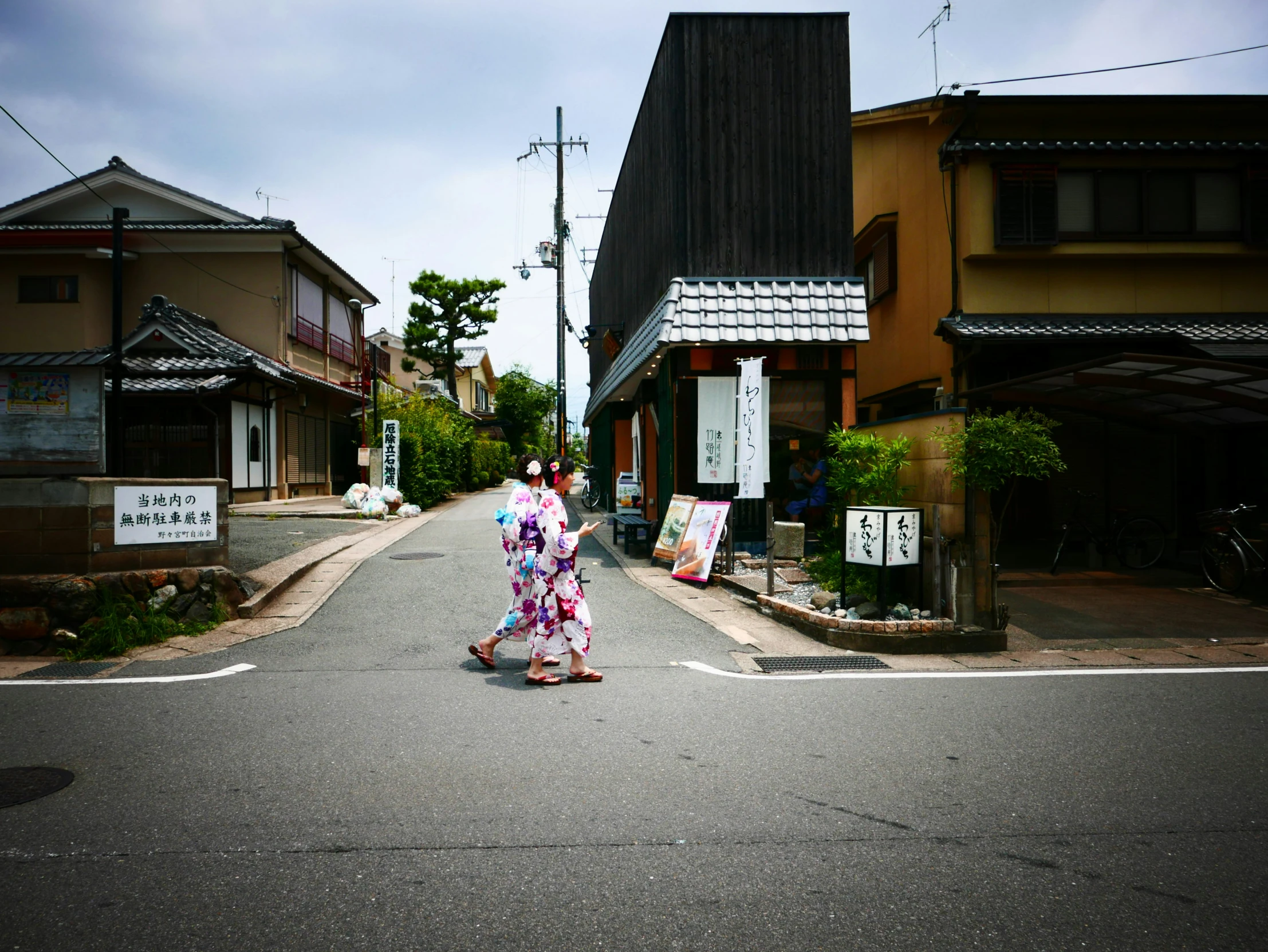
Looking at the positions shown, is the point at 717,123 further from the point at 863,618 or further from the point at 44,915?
the point at 44,915

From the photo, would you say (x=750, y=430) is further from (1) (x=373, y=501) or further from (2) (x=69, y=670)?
(1) (x=373, y=501)

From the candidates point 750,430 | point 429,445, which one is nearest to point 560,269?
point 429,445

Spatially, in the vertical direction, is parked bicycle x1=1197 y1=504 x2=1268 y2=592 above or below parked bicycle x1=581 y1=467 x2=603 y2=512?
below

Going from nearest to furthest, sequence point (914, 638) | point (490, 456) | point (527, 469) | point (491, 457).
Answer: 1. point (527, 469)
2. point (914, 638)
3. point (490, 456)
4. point (491, 457)

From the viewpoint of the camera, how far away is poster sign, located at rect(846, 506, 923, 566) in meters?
8.05

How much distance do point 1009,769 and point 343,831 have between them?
11.2 ft

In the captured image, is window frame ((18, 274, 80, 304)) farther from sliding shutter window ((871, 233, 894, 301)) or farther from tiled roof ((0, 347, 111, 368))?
sliding shutter window ((871, 233, 894, 301))

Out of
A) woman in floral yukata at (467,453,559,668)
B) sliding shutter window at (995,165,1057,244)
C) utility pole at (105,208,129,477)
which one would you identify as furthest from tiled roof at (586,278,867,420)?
utility pole at (105,208,129,477)

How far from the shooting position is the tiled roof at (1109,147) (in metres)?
12.9

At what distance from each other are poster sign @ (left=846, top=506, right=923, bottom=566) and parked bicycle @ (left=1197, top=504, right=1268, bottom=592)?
4.98m

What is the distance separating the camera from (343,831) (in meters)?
3.59

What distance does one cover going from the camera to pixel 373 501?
2059 cm

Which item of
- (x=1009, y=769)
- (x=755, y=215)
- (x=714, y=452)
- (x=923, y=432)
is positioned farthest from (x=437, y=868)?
(x=755, y=215)

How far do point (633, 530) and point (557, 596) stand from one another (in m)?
8.48
